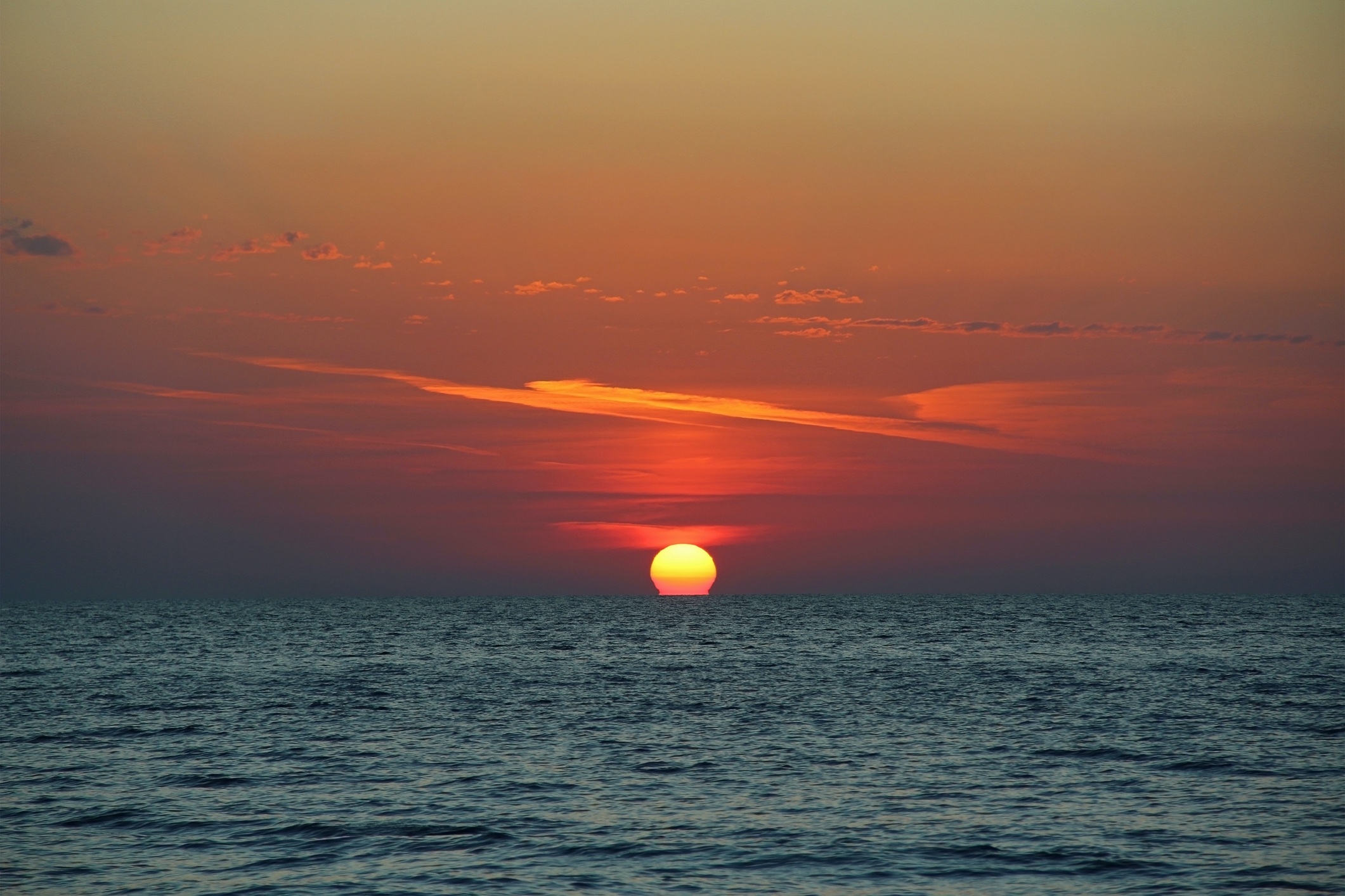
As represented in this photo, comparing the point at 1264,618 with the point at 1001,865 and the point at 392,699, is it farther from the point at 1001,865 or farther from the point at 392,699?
the point at 1001,865

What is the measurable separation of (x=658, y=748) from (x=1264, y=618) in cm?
14468

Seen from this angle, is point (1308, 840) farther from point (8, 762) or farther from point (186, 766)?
point (8, 762)

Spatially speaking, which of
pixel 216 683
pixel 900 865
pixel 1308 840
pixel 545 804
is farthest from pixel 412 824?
pixel 216 683

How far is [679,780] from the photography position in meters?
37.5

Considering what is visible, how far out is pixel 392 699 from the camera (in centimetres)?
6134

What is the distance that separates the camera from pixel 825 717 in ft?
171

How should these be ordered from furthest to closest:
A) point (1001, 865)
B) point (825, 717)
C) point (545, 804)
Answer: point (825, 717) → point (545, 804) → point (1001, 865)

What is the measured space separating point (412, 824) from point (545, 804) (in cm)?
403

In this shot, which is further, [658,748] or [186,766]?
[658,748]

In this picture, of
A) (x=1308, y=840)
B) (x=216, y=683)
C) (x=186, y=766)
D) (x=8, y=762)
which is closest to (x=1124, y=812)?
(x=1308, y=840)

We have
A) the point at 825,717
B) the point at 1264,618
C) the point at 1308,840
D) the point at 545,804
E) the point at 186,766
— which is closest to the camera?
the point at 1308,840

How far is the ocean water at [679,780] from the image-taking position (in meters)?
27.4

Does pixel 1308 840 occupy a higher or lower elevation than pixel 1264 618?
higher

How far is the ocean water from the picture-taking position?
27.4 m
